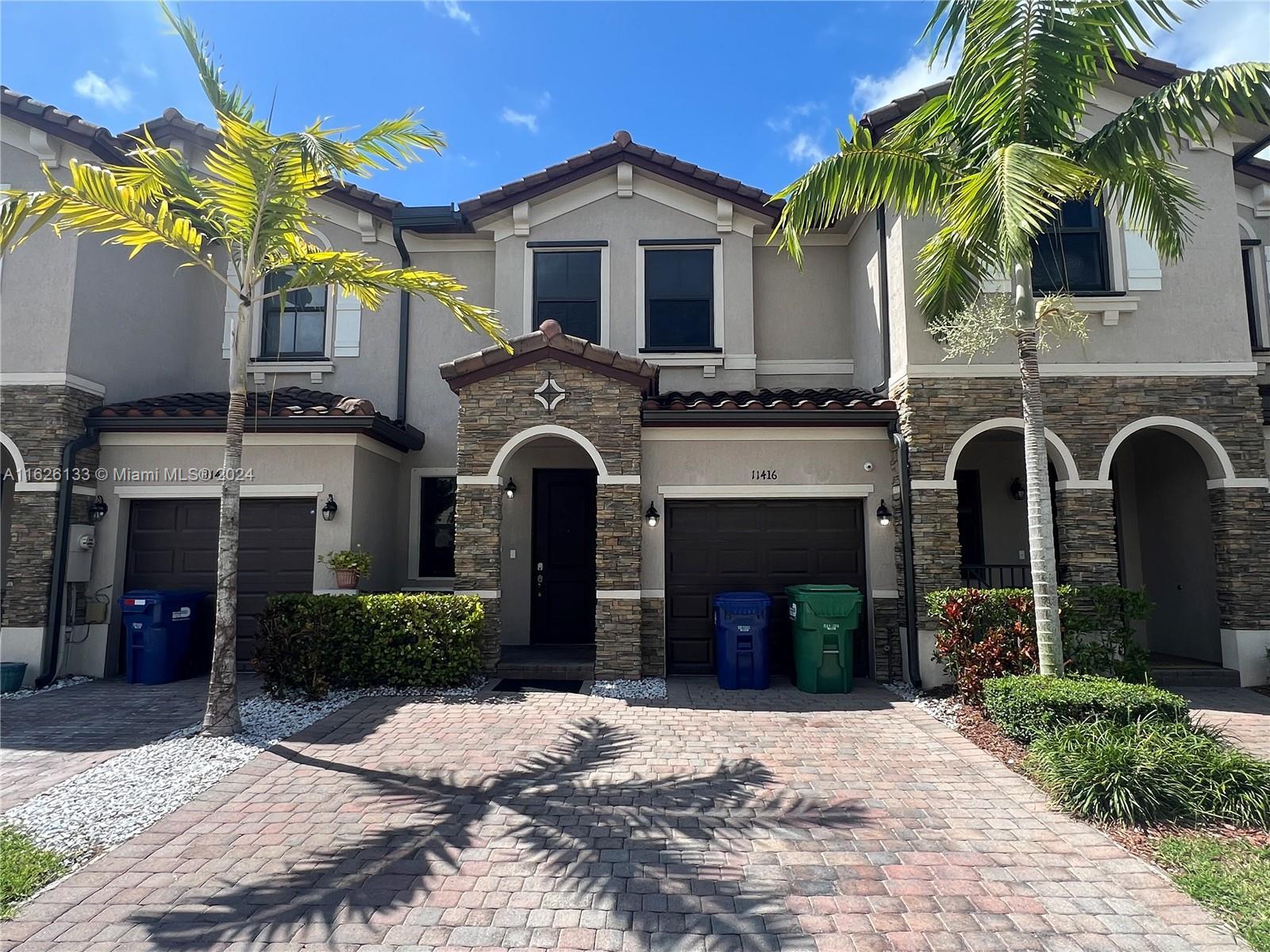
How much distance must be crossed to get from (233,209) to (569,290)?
5.51 meters

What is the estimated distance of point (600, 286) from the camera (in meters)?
10.9

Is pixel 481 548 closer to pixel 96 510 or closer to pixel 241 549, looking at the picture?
pixel 241 549

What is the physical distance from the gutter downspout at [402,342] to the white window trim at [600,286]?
2.08 meters

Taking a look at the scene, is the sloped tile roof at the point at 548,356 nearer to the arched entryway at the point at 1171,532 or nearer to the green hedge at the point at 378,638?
the green hedge at the point at 378,638

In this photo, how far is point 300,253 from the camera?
22.3 feet

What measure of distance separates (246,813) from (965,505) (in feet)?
33.8

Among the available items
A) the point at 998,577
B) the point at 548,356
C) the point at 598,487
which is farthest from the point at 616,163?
the point at 998,577

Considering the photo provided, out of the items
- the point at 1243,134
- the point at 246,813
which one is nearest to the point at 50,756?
the point at 246,813

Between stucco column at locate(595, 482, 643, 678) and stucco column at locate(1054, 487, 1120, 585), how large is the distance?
558 centimetres

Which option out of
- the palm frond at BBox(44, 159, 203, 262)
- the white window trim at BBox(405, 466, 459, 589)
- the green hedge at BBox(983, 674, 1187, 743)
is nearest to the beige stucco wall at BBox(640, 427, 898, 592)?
the green hedge at BBox(983, 674, 1187, 743)

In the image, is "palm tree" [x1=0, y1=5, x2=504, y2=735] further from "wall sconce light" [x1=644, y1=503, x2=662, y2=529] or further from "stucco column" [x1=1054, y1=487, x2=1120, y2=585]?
"stucco column" [x1=1054, y1=487, x2=1120, y2=585]

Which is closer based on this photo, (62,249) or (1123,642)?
(1123,642)

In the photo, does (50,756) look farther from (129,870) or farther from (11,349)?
(11,349)

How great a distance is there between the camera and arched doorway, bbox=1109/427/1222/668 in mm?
8898
